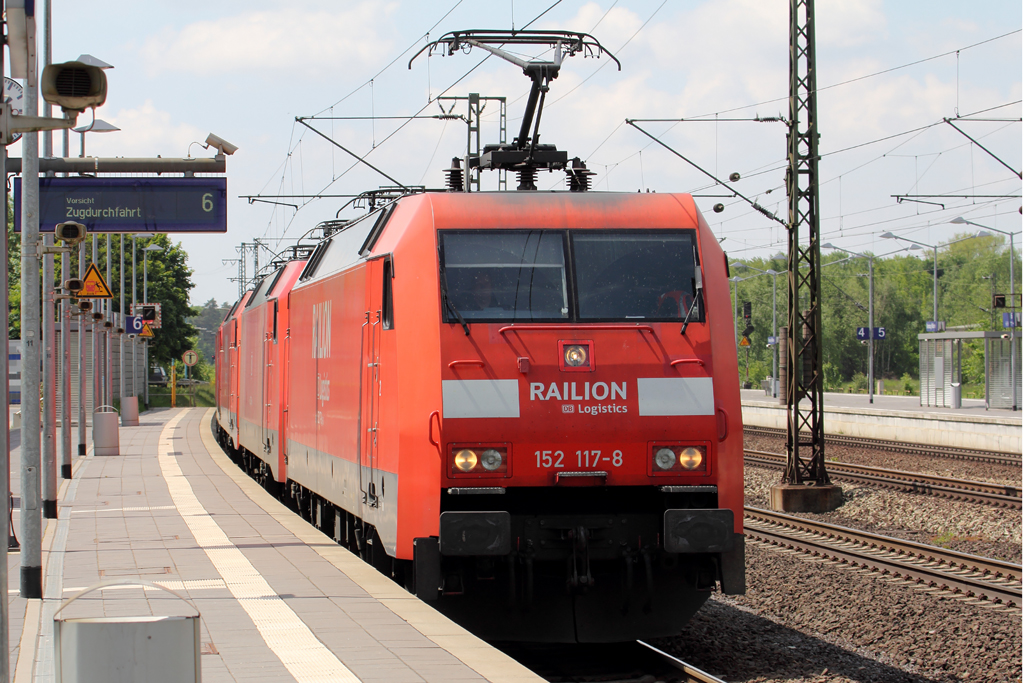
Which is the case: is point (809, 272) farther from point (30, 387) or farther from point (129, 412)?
point (129, 412)

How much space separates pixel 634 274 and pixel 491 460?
1778 millimetres

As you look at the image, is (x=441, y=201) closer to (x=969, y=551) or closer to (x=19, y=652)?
(x=19, y=652)

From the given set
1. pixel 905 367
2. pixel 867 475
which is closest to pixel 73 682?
pixel 867 475

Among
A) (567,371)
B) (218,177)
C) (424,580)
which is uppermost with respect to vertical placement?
(218,177)

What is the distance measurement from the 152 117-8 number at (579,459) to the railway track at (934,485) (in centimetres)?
1088

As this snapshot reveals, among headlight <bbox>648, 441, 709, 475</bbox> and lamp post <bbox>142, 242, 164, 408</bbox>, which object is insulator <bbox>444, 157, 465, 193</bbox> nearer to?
headlight <bbox>648, 441, 709, 475</bbox>

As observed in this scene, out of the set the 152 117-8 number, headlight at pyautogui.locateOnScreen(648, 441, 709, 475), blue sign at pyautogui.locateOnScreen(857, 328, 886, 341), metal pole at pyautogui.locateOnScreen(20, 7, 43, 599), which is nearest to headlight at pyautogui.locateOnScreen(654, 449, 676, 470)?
headlight at pyautogui.locateOnScreen(648, 441, 709, 475)

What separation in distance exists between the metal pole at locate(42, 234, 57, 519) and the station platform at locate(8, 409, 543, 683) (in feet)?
1.05

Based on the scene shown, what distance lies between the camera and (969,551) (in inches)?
559

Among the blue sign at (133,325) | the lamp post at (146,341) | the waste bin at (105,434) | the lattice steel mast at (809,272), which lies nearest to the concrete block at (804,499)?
the lattice steel mast at (809,272)

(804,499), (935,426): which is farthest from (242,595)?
(935,426)

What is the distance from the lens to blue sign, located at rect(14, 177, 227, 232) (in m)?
13.0

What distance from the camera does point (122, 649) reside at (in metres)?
4.33

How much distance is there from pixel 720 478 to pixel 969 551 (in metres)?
7.70
